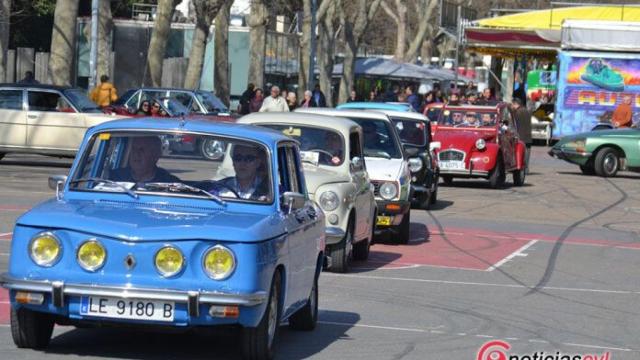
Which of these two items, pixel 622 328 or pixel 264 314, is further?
pixel 622 328

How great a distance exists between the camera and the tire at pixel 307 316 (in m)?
9.93

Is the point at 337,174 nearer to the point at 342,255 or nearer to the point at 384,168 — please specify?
the point at 342,255

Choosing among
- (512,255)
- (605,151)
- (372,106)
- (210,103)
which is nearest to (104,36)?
(210,103)

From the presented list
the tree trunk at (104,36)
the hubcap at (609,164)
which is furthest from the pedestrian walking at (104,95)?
the hubcap at (609,164)

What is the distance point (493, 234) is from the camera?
1953 cm

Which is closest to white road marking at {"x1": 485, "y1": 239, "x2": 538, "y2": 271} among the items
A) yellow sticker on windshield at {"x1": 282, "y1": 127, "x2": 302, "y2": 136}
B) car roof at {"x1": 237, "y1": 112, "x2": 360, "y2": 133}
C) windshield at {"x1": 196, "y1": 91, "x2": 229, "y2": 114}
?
car roof at {"x1": 237, "y1": 112, "x2": 360, "y2": 133}

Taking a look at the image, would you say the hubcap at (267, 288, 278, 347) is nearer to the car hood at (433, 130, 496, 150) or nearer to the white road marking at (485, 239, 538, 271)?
the white road marking at (485, 239, 538, 271)

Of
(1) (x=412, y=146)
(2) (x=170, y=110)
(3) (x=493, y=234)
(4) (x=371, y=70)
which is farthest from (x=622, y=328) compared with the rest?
(4) (x=371, y=70)

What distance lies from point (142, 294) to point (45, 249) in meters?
0.69

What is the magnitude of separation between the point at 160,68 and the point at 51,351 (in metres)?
31.2

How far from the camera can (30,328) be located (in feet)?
27.6

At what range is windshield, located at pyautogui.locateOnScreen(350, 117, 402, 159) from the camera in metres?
17.8

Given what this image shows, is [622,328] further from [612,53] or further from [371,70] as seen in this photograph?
[371,70]

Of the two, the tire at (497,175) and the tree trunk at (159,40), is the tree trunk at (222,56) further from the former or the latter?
the tire at (497,175)
